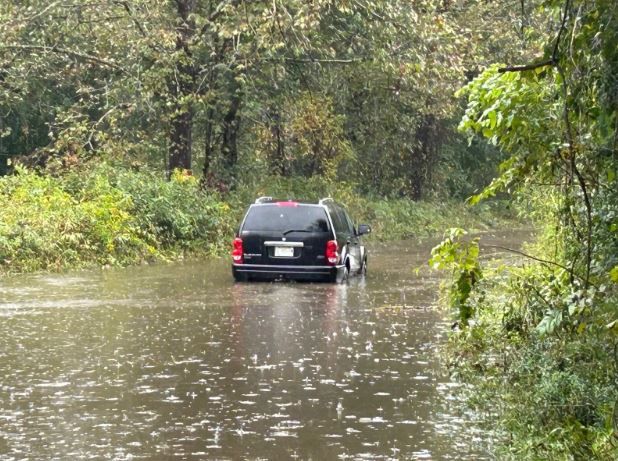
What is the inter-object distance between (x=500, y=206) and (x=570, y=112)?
4513 centimetres

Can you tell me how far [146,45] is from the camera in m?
30.5

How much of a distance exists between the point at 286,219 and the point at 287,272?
0.98 metres

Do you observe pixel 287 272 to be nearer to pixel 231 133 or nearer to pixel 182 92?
pixel 182 92

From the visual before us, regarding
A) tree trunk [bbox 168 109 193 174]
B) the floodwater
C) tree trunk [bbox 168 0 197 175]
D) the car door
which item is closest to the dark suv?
the floodwater

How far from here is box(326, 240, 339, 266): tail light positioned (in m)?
22.1

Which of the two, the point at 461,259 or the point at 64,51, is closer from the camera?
the point at 461,259

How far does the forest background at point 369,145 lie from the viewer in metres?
9.15

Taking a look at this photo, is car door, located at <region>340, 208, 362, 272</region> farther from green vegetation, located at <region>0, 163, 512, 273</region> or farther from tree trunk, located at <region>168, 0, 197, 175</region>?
tree trunk, located at <region>168, 0, 197, 175</region>

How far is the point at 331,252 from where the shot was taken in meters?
22.1

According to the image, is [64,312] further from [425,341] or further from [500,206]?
[500,206]

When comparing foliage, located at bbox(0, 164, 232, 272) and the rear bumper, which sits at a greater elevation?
foliage, located at bbox(0, 164, 232, 272)

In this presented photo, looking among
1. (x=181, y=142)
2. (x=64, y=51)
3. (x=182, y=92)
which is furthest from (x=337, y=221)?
(x=64, y=51)

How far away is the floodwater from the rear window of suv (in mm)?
1444

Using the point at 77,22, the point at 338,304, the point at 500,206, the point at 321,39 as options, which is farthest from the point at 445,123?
the point at 338,304
